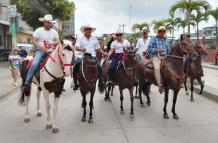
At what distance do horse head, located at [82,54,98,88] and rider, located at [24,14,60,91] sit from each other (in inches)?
37.3

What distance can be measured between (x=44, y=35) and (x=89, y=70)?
4.67ft

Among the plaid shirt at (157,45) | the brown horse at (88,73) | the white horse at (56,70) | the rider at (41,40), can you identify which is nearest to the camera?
the white horse at (56,70)

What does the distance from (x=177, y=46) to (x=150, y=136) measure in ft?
9.68

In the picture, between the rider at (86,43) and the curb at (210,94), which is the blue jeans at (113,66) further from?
the curb at (210,94)


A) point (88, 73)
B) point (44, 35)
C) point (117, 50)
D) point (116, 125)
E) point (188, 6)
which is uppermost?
point (188, 6)

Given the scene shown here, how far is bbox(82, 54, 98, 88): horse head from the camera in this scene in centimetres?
831

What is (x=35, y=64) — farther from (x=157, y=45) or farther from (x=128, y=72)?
(x=157, y=45)

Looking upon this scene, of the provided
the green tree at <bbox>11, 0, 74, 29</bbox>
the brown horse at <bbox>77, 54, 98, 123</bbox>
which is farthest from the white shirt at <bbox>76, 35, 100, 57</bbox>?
the green tree at <bbox>11, 0, 74, 29</bbox>

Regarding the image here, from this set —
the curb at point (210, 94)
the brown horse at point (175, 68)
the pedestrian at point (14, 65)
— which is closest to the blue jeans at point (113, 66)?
the brown horse at point (175, 68)

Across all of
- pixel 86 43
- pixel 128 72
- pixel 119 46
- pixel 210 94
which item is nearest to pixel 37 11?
pixel 210 94

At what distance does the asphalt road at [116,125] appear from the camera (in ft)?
22.5

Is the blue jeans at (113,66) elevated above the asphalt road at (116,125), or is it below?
above

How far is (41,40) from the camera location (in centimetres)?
800

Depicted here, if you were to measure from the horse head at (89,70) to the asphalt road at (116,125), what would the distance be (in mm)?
1052
